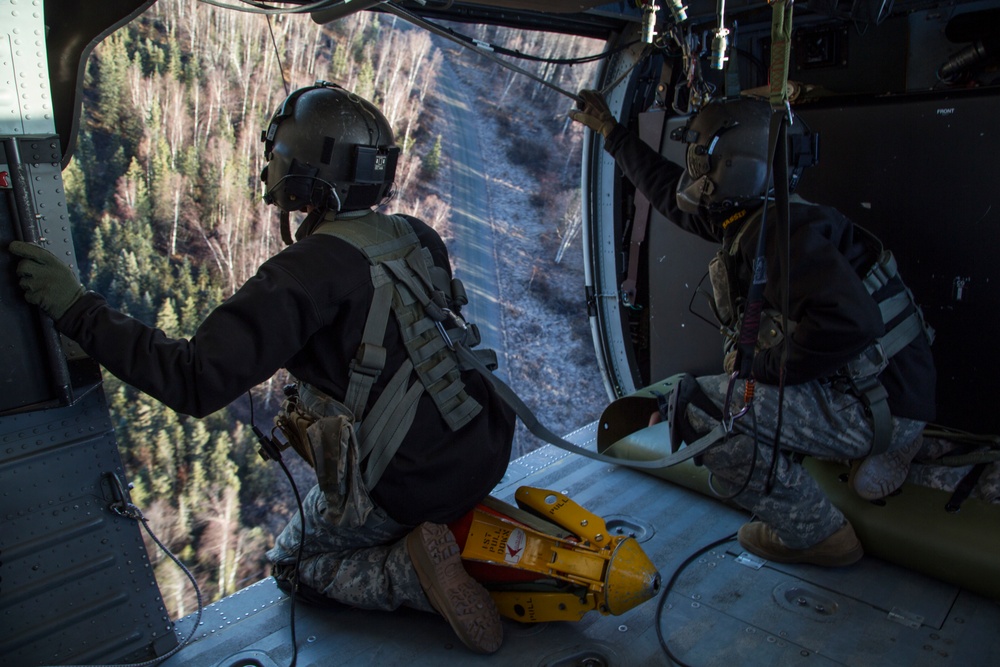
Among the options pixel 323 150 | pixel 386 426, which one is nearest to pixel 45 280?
pixel 323 150

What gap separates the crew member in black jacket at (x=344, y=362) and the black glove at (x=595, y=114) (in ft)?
4.46

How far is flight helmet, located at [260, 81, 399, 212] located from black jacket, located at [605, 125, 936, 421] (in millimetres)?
1323

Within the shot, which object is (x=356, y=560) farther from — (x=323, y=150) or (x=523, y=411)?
(x=323, y=150)

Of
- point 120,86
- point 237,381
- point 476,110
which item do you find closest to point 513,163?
point 476,110

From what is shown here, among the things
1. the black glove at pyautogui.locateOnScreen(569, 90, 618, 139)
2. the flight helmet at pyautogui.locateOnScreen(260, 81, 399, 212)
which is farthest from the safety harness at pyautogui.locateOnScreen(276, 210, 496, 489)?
the black glove at pyautogui.locateOnScreen(569, 90, 618, 139)

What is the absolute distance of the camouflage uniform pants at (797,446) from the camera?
257cm

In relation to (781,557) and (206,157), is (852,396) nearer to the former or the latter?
(781,557)

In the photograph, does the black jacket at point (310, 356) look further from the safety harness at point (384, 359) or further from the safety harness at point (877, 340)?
the safety harness at point (877, 340)

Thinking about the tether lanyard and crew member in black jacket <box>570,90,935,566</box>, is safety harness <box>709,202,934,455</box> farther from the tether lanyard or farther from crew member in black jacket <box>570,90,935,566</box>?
the tether lanyard

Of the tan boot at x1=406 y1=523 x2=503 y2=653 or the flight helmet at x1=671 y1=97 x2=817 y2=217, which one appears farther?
the flight helmet at x1=671 y1=97 x2=817 y2=217

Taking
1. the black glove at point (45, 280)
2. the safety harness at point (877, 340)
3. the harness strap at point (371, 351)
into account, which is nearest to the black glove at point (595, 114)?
the safety harness at point (877, 340)

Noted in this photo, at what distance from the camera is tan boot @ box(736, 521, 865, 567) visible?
2684 mm

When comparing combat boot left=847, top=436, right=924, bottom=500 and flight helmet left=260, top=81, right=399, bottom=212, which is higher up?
flight helmet left=260, top=81, right=399, bottom=212

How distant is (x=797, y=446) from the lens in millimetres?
2643
